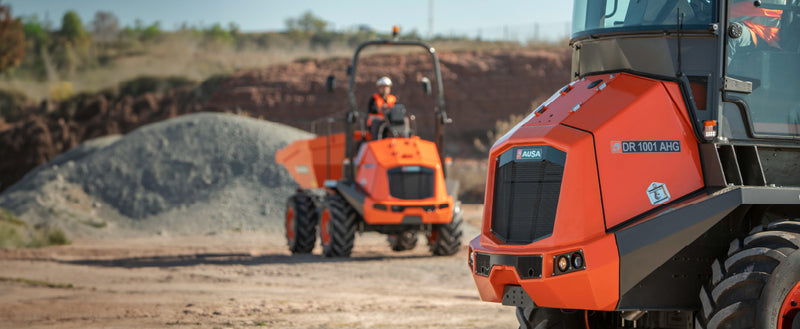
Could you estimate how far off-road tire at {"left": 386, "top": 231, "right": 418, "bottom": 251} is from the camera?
843 inches

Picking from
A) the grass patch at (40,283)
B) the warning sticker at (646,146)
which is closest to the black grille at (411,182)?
the grass patch at (40,283)

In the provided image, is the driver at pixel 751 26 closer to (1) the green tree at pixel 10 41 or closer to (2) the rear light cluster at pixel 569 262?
(2) the rear light cluster at pixel 569 262

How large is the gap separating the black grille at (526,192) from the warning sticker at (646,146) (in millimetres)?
386

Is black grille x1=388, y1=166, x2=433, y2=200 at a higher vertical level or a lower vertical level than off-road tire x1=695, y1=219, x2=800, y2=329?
lower

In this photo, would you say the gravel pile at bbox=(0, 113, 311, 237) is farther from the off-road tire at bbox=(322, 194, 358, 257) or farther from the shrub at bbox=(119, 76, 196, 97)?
the shrub at bbox=(119, 76, 196, 97)

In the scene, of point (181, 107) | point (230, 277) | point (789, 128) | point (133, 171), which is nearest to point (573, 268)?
point (789, 128)

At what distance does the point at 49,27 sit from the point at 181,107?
2577 cm

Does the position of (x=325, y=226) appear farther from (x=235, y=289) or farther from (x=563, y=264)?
(x=563, y=264)

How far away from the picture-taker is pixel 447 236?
19.5m

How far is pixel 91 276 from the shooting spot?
17078 millimetres

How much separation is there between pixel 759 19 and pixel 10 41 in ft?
189

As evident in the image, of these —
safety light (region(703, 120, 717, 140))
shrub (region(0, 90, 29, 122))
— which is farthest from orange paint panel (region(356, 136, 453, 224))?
shrub (region(0, 90, 29, 122))

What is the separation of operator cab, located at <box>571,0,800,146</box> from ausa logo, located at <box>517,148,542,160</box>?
0.89m

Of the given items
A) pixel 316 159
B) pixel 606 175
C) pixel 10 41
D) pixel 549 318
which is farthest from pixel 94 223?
pixel 10 41
